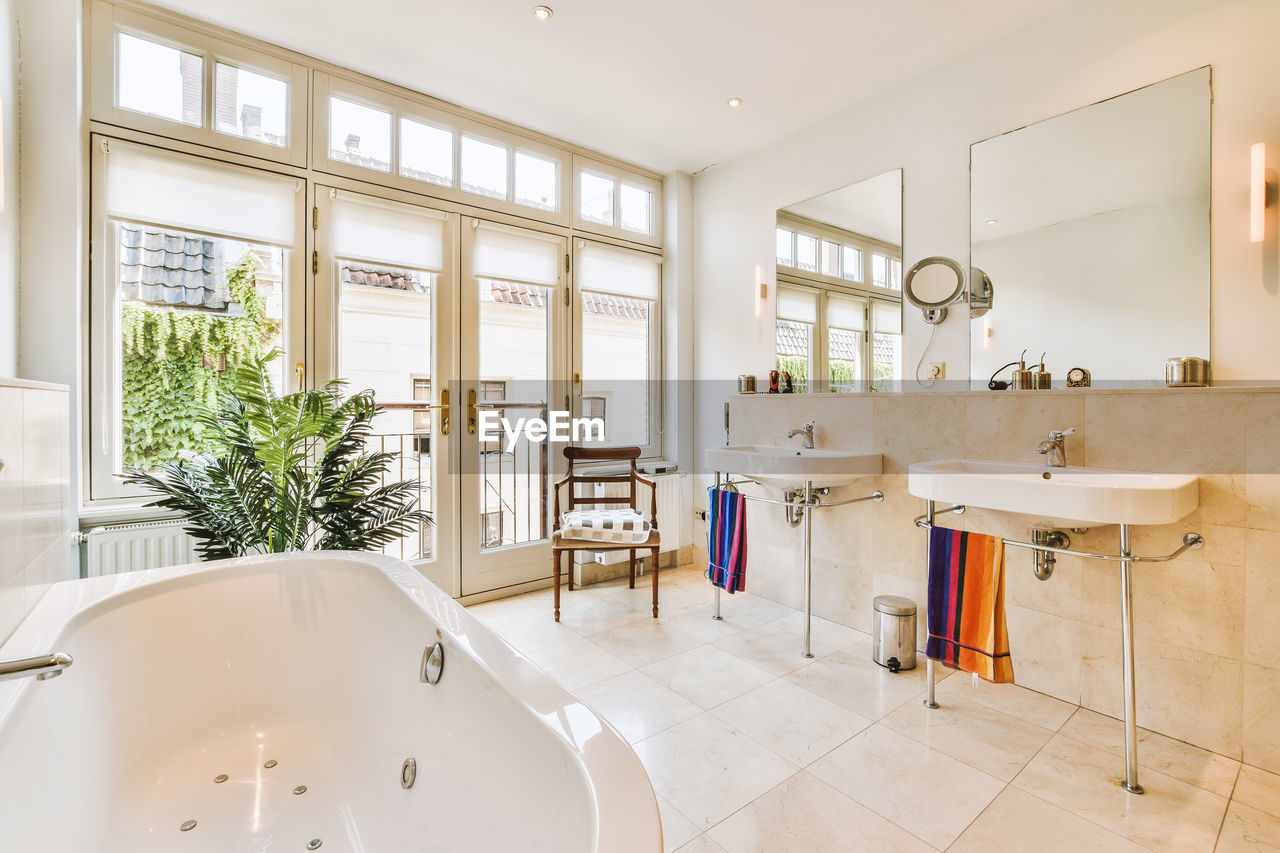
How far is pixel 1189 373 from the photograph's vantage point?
181cm

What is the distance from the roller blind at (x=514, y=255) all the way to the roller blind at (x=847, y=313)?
4.96 feet

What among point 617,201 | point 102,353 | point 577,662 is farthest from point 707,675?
point 617,201

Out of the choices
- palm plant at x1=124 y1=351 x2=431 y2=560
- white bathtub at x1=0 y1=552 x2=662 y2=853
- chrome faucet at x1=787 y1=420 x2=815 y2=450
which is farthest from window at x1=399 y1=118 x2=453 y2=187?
chrome faucet at x1=787 y1=420 x2=815 y2=450

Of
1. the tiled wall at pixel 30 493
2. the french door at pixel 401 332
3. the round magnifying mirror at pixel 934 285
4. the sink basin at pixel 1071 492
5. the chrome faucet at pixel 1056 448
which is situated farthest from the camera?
the french door at pixel 401 332

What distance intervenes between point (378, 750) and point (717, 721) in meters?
1.05

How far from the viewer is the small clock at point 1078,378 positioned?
208 centimetres

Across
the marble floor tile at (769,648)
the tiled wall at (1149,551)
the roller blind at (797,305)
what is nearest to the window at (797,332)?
the roller blind at (797,305)

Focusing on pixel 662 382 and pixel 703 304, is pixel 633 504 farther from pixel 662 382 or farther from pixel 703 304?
pixel 703 304

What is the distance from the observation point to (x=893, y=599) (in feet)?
7.95

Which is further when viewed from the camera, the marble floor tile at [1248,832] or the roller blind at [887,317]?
the roller blind at [887,317]

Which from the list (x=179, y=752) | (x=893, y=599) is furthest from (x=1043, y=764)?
(x=179, y=752)

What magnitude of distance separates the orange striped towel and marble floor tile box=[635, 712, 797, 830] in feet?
2.27

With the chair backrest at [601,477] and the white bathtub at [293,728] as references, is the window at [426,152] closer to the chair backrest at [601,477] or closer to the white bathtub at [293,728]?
the chair backrest at [601,477]

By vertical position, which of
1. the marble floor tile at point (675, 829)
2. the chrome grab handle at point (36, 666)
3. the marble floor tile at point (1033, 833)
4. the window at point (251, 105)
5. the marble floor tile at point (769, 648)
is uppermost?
the window at point (251, 105)
